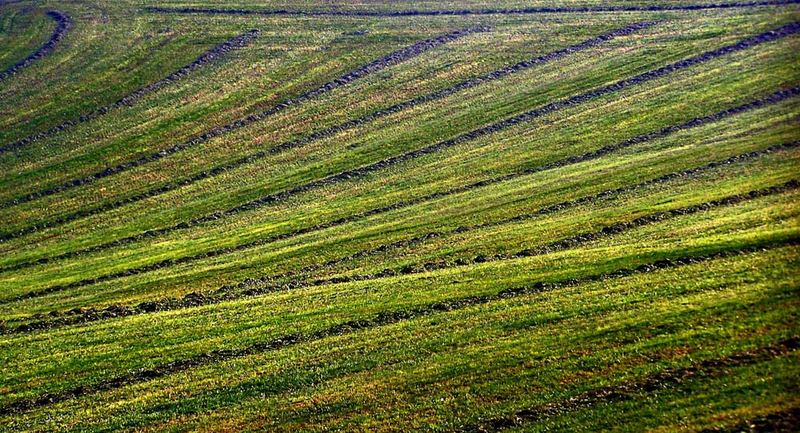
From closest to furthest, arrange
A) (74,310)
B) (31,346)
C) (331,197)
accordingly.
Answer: (31,346), (74,310), (331,197)

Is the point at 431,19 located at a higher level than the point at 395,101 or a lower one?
higher

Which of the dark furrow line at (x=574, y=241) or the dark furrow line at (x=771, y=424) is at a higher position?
the dark furrow line at (x=574, y=241)

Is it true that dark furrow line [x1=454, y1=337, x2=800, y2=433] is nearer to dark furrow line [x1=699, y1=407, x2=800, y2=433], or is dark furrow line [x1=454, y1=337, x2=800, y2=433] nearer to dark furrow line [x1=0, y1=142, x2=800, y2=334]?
dark furrow line [x1=699, y1=407, x2=800, y2=433]

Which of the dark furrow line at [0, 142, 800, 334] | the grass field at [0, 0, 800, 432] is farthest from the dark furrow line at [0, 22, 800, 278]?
the dark furrow line at [0, 142, 800, 334]

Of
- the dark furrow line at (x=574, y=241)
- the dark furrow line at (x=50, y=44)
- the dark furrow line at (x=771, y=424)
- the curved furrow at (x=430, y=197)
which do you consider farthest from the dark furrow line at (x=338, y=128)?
the dark furrow line at (x=771, y=424)

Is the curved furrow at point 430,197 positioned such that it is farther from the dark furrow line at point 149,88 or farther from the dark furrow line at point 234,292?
the dark furrow line at point 149,88

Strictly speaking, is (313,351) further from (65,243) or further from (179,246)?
(65,243)

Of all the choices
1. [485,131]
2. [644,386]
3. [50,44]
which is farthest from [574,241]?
[50,44]

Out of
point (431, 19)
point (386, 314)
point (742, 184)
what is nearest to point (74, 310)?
point (386, 314)
